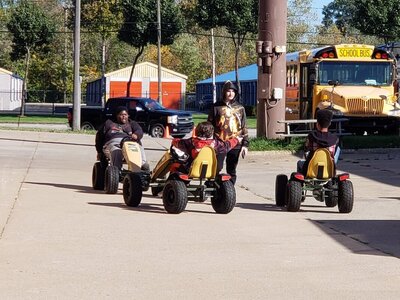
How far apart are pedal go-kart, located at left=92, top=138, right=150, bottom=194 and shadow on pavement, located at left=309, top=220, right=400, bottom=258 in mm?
3447

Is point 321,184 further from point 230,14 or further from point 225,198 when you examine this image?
point 230,14

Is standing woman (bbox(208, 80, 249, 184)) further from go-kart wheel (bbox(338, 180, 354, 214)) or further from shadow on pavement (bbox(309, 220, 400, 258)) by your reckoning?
shadow on pavement (bbox(309, 220, 400, 258))

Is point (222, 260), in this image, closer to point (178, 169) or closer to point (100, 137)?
point (178, 169)

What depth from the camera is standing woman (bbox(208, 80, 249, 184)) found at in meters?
14.3

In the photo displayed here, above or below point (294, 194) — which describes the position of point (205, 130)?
above

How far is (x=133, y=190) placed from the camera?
13461 millimetres

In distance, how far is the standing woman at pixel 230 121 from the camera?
46.9 ft

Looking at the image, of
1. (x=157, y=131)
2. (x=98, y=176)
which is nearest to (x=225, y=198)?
(x=98, y=176)

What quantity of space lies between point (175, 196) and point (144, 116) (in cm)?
2562

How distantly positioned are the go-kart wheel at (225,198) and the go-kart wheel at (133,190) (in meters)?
1.18

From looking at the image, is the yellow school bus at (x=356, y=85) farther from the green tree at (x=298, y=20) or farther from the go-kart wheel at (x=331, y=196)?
the green tree at (x=298, y=20)

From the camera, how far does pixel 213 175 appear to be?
12914mm

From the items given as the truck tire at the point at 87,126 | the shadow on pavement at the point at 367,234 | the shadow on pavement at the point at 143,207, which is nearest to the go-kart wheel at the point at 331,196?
the shadow on pavement at the point at 367,234

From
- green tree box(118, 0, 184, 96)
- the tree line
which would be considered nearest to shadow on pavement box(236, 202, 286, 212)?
the tree line
